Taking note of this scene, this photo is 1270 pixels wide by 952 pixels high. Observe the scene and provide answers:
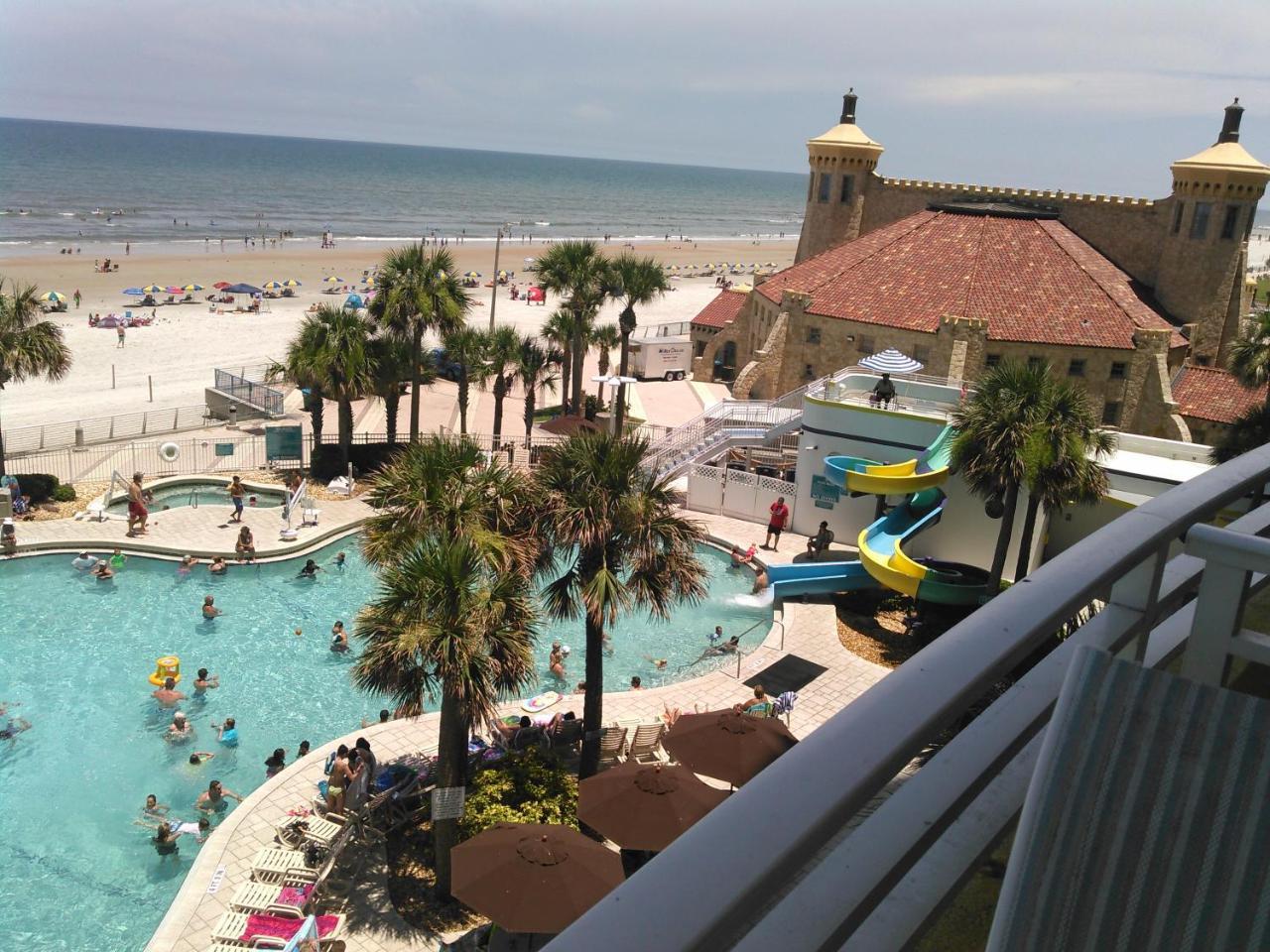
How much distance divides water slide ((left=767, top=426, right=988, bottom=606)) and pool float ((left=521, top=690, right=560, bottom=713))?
7.55 metres

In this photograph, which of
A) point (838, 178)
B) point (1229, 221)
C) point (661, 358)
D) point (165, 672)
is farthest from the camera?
point (661, 358)

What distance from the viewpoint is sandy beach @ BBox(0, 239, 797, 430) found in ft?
142

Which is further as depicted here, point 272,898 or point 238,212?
point 238,212

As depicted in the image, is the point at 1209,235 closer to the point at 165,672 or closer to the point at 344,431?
the point at 344,431

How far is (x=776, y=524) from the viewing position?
89.6ft

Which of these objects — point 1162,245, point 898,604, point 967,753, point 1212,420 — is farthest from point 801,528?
point 967,753

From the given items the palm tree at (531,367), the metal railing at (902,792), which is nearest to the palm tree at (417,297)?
the palm tree at (531,367)

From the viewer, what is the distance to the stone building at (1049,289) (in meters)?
33.3

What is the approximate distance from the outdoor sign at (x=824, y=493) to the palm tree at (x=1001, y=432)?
636 centimetres

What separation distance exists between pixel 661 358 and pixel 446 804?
3873 centimetres

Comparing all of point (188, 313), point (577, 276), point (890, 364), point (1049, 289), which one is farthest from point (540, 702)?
point (188, 313)

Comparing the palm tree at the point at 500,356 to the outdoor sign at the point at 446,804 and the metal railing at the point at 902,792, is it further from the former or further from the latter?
the metal railing at the point at 902,792

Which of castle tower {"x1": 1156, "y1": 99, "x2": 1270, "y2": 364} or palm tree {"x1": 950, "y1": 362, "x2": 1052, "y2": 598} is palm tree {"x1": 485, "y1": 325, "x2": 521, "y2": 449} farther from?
castle tower {"x1": 1156, "y1": 99, "x2": 1270, "y2": 364}

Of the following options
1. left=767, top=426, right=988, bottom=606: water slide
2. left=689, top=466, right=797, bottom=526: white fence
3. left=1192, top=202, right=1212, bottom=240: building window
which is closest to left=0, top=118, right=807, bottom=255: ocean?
left=689, top=466, right=797, bottom=526: white fence
